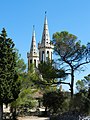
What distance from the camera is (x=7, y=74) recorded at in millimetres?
33656

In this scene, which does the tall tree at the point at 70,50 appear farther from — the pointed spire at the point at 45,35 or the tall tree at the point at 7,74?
the pointed spire at the point at 45,35

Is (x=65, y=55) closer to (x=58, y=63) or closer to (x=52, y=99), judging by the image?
(x=58, y=63)

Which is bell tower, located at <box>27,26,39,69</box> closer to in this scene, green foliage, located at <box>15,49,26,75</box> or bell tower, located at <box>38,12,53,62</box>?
bell tower, located at <box>38,12,53,62</box>

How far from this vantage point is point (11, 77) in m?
33.9

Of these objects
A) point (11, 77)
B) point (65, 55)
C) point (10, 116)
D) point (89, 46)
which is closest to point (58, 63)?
point (65, 55)

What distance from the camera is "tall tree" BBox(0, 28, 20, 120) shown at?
1296 inches

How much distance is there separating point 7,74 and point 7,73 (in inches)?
4.1

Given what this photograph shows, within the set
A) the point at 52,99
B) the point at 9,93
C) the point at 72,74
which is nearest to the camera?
the point at 9,93

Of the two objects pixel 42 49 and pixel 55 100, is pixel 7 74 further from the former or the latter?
pixel 42 49

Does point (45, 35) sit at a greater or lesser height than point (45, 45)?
greater

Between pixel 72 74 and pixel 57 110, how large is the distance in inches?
268

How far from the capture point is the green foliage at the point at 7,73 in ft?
108

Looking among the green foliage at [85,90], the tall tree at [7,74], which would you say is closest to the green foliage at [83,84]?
the green foliage at [85,90]

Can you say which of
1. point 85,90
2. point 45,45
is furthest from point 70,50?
point 45,45
